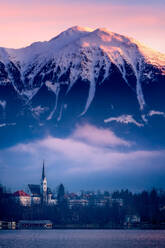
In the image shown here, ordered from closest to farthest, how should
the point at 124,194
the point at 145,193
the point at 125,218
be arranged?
the point at 125,218 → the point at 145,193 → the point at 124,194

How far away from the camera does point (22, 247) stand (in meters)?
81.2

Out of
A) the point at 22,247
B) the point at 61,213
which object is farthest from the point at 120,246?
the point at 61,213

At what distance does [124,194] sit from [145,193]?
55.5 feet

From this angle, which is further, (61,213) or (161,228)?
(61,213)

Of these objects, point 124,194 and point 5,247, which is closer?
point 5,247

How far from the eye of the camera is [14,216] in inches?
5709

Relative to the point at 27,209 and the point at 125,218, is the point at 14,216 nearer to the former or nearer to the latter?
the point at 27,209

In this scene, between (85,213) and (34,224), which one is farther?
(85,213)

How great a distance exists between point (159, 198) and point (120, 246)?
3566 inches

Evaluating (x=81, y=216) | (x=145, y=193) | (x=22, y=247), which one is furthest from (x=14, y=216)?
(x=22, y=247)

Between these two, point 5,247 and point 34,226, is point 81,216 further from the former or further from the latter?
point 5,247

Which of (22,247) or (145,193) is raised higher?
(145,193)

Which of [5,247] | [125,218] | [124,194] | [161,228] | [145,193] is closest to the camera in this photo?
[5,247]

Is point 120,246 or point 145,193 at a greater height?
point 145,193
